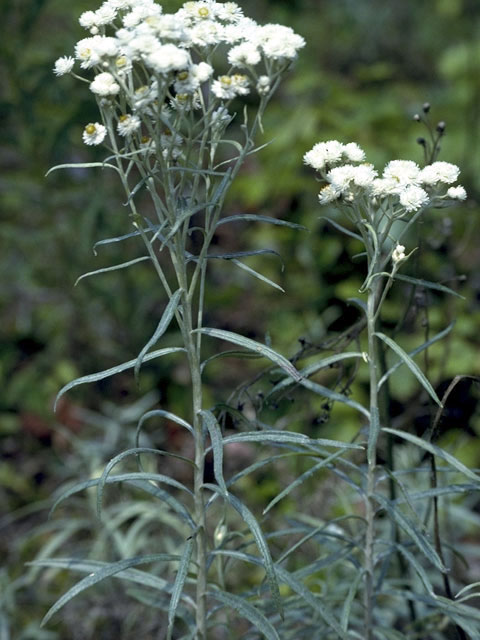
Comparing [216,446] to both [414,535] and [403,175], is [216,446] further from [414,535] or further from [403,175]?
[403,175]

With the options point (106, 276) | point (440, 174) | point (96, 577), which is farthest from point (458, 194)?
point (106, 276)

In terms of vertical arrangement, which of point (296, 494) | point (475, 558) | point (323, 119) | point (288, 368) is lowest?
point (475, 558)

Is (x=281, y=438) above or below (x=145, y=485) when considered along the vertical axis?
above

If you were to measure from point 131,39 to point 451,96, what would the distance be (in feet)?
11.8

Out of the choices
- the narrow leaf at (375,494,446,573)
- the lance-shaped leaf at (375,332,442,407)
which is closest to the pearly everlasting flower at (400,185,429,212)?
the lance-shaped leaf at (375,332,442,407)

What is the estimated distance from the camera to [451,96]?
435cm

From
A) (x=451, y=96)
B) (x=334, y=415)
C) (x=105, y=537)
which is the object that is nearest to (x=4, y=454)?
(x=105, y=537)

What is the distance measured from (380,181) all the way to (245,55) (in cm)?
28

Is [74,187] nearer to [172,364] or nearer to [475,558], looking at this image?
[172,364]

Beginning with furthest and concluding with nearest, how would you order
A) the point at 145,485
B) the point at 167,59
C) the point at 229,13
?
the point at 145,485, the point at 229,13, the point at 167,59

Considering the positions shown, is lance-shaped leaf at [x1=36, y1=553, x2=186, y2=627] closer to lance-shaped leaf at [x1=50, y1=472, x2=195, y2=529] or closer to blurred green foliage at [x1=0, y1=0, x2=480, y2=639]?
lance-shaped leaf at [x1=50, y1=472, x2=195, y2=529]

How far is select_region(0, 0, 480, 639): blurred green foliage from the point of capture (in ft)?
9.48

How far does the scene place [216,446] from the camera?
118cm

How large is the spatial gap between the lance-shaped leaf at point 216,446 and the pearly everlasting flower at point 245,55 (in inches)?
21.8
